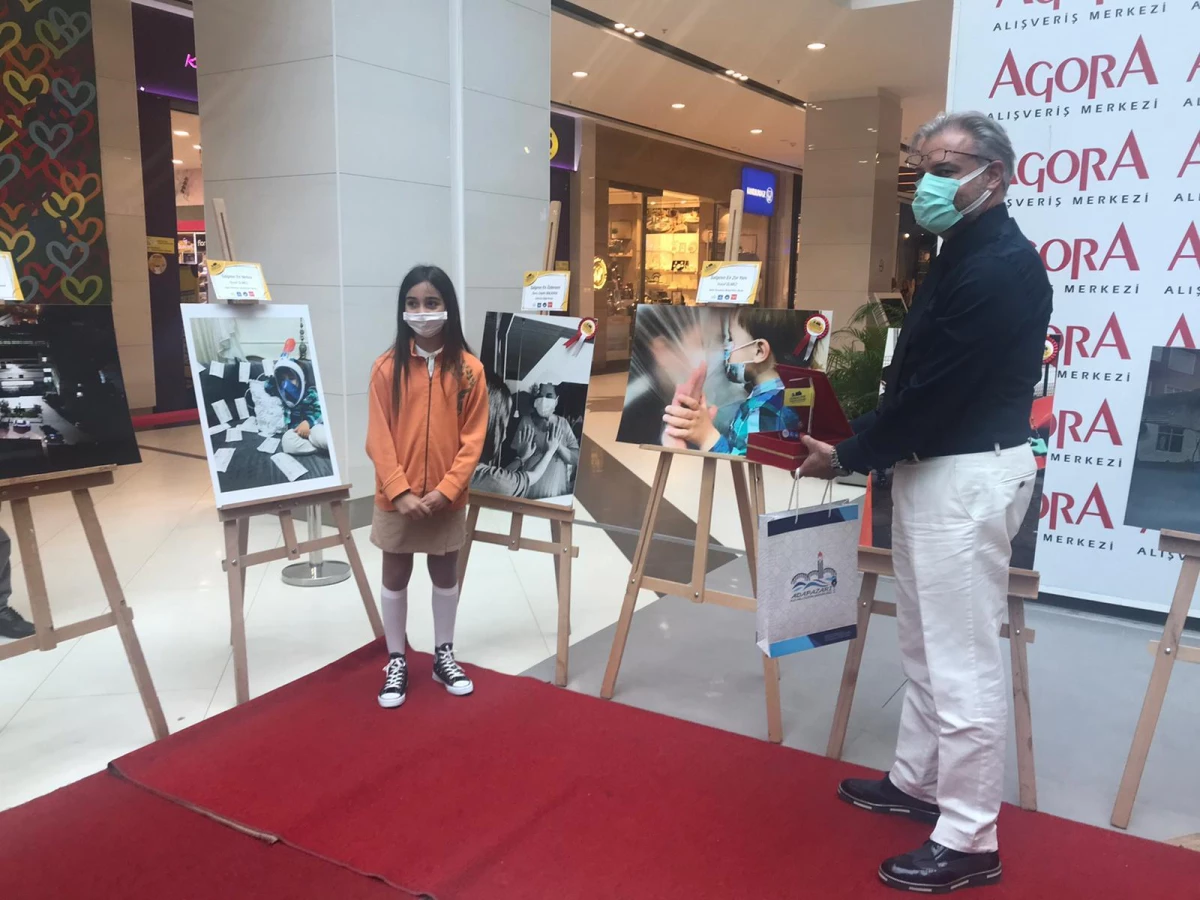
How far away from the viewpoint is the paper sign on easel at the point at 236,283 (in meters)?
2.95

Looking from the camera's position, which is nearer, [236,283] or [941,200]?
[941,200]

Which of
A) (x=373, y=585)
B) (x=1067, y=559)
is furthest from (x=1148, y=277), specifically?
(x=373, y=585)

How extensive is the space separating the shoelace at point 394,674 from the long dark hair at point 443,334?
33.3 inches

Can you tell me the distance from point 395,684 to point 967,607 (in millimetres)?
1777

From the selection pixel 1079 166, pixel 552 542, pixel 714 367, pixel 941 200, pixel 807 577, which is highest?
pixel 1079 166

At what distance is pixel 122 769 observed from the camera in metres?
2.39

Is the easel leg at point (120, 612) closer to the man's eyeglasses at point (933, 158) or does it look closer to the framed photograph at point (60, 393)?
the framed photograph at point (60, 393)

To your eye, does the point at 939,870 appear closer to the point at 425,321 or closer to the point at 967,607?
the point at 967,607

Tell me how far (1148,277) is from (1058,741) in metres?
1.89

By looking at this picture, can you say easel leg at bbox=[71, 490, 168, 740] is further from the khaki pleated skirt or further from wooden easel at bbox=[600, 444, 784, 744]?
wooden easel at bbox=[600, 444, 784, 744]

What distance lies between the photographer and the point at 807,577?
7.46ft

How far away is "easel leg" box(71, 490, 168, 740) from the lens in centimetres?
252

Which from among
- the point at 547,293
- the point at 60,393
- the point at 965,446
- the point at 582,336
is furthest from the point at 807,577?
the point at 60,393

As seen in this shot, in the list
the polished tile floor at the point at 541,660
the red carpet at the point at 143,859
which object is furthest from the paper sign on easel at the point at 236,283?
the red carpet at the point at 143,859
